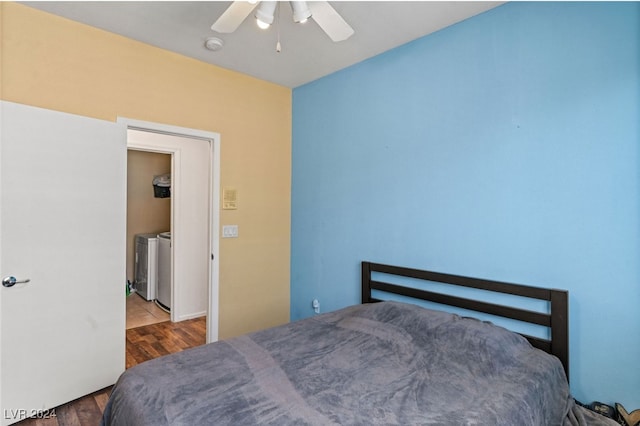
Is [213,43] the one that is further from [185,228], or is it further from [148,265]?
[148,265]

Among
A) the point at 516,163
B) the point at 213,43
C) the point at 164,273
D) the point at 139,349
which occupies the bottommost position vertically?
the point at 139,349

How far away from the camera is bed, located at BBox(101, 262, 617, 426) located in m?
1.25

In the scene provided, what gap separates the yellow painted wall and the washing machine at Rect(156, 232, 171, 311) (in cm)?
157

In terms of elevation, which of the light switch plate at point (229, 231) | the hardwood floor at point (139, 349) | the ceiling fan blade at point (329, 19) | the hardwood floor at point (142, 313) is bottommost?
the hardwood floor at point (139, 349)

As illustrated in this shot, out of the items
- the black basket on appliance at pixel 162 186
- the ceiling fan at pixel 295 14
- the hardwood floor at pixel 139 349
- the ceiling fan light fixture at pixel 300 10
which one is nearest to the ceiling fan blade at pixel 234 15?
the ceiling fan at pixel 295 14

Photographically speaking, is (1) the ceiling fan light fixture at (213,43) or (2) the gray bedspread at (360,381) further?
(1) the ceiling fan light fixture at (213,43)

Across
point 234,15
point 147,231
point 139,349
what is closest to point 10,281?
point 139,349

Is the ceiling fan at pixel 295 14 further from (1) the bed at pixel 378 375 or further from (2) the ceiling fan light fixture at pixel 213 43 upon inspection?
(1) the bed at pixel 378 375

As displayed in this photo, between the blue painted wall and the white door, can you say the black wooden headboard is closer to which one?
the blue painted wall

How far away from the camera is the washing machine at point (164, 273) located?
421 centimetres

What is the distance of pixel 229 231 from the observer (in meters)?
3.07

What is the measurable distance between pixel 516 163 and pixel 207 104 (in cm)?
245

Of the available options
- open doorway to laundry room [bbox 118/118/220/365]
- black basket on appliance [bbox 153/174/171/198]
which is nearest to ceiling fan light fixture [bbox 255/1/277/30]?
open doorway to laundry room [bbox 118/118/220/365]

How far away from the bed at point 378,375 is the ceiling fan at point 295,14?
1626 mm
